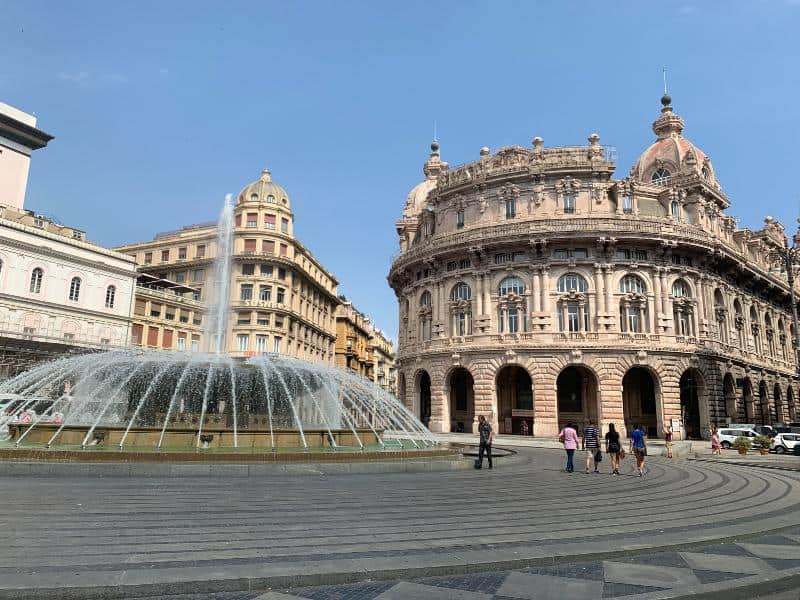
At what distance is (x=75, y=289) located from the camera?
145 ft

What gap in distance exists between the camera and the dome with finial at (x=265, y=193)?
2375 inches

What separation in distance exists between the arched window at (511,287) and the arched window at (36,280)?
33.4 metres

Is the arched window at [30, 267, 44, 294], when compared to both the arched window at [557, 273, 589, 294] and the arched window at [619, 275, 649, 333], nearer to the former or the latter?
the arched window at [557, 273, 589, 294]

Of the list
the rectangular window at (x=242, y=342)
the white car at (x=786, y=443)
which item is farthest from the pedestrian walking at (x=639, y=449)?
the rectangular window at (x=242, y=342)

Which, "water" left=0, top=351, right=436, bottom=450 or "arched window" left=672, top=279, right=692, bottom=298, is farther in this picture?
"arched window" left=672, top=279, right=692, bottom=298

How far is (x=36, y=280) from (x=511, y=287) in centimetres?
3442

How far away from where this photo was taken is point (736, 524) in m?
9.30

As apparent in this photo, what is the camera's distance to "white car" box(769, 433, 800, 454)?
101 ft

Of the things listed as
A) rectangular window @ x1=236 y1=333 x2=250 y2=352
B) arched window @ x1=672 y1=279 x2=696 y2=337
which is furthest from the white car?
rectangular window @ x1=236 y1=333 x2=250 y2=352

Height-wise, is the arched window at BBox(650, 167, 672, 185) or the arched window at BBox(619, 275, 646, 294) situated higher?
the arched window at BBox(650, 167, 672, 185)

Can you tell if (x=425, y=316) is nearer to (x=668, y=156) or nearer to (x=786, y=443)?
(x=786, y=443)

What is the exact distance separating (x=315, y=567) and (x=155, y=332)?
50.5m

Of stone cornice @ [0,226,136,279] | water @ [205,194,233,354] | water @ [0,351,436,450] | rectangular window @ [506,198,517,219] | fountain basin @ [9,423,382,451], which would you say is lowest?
fountain basin @ [9,423,382,451]

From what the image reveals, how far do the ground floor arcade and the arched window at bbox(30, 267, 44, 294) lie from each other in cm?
2821
